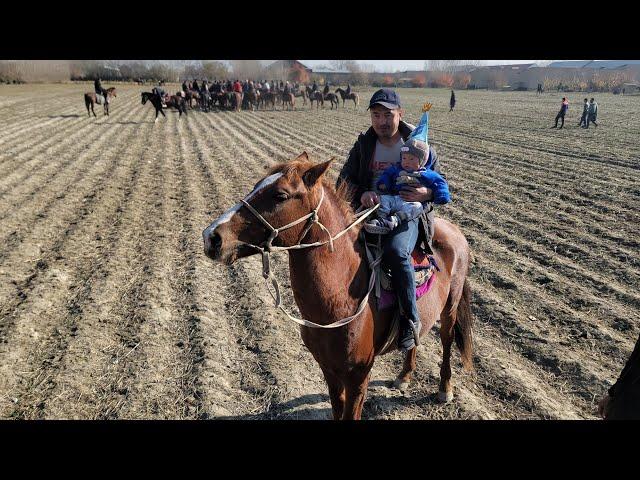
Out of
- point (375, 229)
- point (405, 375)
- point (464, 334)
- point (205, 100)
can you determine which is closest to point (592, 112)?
point (464, 334)

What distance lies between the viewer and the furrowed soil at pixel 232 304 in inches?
155

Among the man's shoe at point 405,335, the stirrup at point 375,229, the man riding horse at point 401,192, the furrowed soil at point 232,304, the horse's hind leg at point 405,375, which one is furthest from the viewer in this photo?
the horse's hind leg at point 405,375

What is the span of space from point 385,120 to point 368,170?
1.44ft

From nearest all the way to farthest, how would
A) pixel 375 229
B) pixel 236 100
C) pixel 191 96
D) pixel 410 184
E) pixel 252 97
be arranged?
pixel 375 229
pixel 410 184
pixel 191 96
pixel 236 100
pixel 252 97

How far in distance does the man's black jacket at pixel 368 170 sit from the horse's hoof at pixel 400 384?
1574 mm

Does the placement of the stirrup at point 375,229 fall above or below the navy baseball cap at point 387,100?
below

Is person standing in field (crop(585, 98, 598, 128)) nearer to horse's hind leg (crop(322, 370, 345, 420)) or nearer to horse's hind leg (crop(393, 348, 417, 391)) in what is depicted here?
horse's hind leg (crop(393, 348, 417, 391))

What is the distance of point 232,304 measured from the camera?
5.54 metres

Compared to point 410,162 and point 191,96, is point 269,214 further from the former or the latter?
point 191,96

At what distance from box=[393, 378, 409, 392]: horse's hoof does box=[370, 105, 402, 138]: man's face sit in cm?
252

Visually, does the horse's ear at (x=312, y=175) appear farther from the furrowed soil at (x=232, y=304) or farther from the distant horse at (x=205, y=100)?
the distant horse at (x=205, y=100)

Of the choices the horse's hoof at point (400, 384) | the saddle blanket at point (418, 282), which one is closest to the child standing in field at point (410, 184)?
the saddle blanket at point (418, 282)
